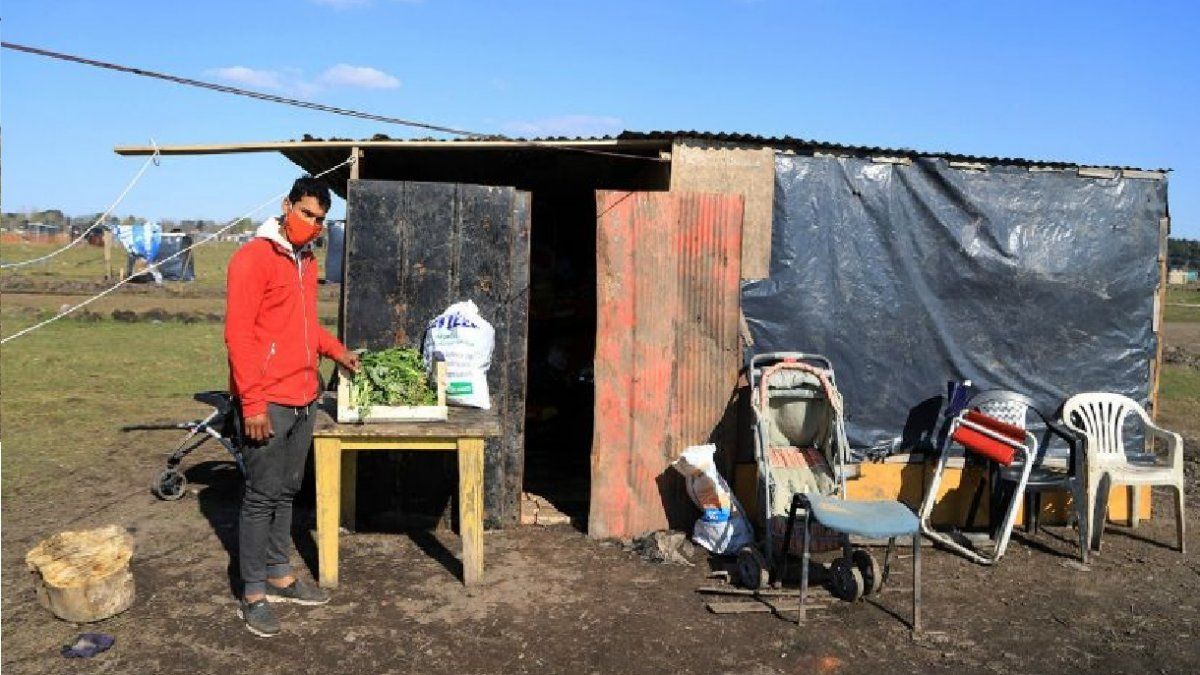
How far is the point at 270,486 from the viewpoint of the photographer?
16.0 ft

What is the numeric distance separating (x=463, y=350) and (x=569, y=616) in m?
1.95

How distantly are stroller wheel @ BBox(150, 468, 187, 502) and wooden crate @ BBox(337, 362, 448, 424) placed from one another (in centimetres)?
268

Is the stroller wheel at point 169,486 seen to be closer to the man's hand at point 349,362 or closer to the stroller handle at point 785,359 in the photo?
the man's hand at point 349,362

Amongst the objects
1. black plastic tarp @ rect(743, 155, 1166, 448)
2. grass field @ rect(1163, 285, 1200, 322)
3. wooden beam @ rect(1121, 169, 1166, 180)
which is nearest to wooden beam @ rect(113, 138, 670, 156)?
black plastic tarp @ rect(743, 155, 1166, 448)

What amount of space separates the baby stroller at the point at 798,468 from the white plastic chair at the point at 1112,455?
1605 millimetres

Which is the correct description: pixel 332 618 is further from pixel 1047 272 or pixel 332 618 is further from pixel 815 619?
pixel 1047 272

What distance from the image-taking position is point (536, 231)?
997 centimetres

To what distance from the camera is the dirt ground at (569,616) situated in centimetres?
465

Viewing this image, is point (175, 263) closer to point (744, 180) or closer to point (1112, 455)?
point (744, 180)

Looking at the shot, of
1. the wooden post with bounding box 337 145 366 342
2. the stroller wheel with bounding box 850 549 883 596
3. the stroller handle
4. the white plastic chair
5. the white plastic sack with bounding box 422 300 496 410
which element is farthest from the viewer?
the stroller handle

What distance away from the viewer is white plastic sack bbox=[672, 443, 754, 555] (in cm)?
629

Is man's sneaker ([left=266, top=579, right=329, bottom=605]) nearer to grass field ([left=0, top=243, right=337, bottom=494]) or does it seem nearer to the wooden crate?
the wooden crate

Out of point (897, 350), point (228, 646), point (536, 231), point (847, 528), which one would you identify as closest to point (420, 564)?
point (228, 646)

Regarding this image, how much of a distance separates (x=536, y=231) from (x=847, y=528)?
19.7 feet
